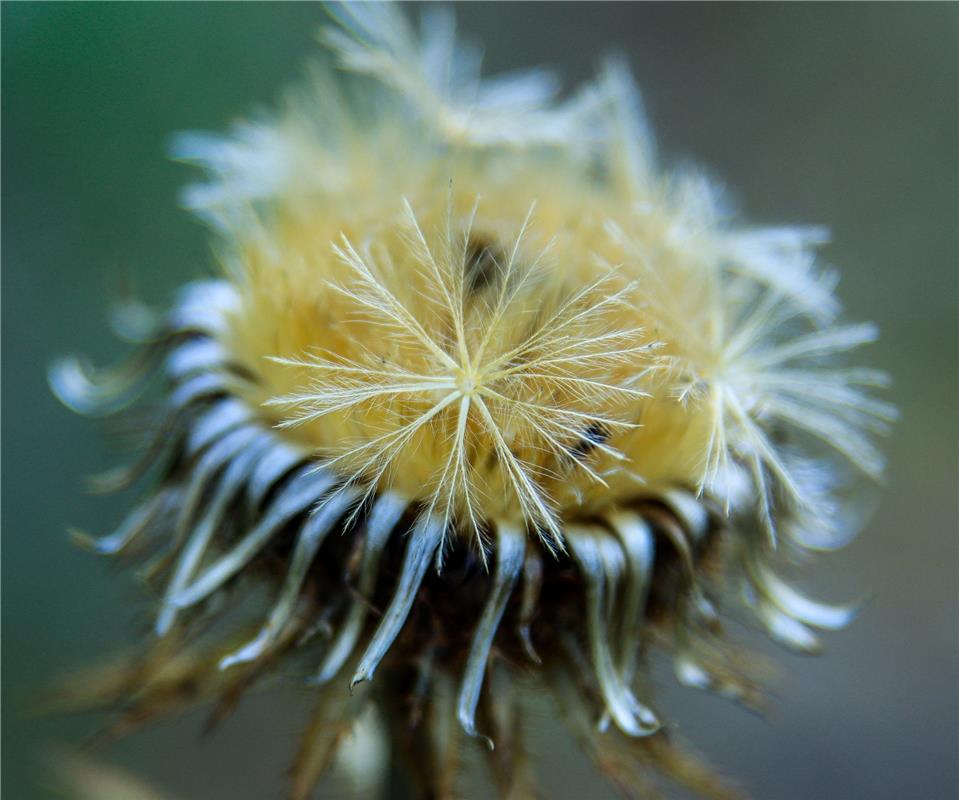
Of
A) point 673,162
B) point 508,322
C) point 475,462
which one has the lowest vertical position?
point 475,462

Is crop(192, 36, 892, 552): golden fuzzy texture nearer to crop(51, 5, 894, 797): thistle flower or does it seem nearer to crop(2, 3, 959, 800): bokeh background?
crop(51, 5, 894, 797): thistle flower

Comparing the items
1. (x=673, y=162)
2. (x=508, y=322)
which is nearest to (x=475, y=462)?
(x=508, y=322)

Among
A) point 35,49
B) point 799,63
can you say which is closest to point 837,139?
point 799,63

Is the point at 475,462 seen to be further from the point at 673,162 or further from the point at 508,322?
the point at 673,162

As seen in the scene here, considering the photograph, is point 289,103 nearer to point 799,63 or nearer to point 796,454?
point 796,454

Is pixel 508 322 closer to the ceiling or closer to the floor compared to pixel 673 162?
closer to the floor

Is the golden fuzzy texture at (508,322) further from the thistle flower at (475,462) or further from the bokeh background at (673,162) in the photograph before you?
the bokeh background at (673,162)
